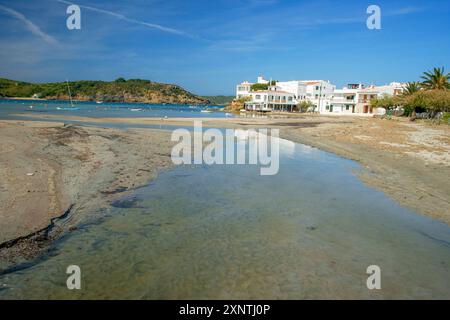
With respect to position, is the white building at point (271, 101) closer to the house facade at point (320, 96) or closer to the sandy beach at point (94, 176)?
the house facade at point (320, 96)

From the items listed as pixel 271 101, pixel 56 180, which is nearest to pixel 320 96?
pixel 271 101

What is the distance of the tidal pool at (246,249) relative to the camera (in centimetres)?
635

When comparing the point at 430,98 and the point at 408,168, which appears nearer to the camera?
the point at 408,168

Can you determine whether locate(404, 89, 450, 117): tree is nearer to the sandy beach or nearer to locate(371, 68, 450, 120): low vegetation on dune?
locate(371, 68, 450, 120): low vegetation on dune

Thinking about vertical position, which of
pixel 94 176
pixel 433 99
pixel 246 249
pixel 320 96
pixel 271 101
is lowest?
pixel 246 249

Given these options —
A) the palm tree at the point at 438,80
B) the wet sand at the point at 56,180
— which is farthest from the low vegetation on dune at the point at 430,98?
the wet sand at the point at 56,180

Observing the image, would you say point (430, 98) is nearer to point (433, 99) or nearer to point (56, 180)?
point (433, 99)

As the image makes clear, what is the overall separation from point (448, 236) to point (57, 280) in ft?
31.3

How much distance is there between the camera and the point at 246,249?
8141 mm

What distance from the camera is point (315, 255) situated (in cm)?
791

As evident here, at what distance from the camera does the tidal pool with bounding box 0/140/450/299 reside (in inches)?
250

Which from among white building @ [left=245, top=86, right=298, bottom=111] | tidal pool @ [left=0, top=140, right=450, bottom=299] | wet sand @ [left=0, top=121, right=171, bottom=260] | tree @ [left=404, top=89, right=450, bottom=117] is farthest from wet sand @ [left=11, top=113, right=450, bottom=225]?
white building @ [left=245, top=86, right=298, bottom=111]
